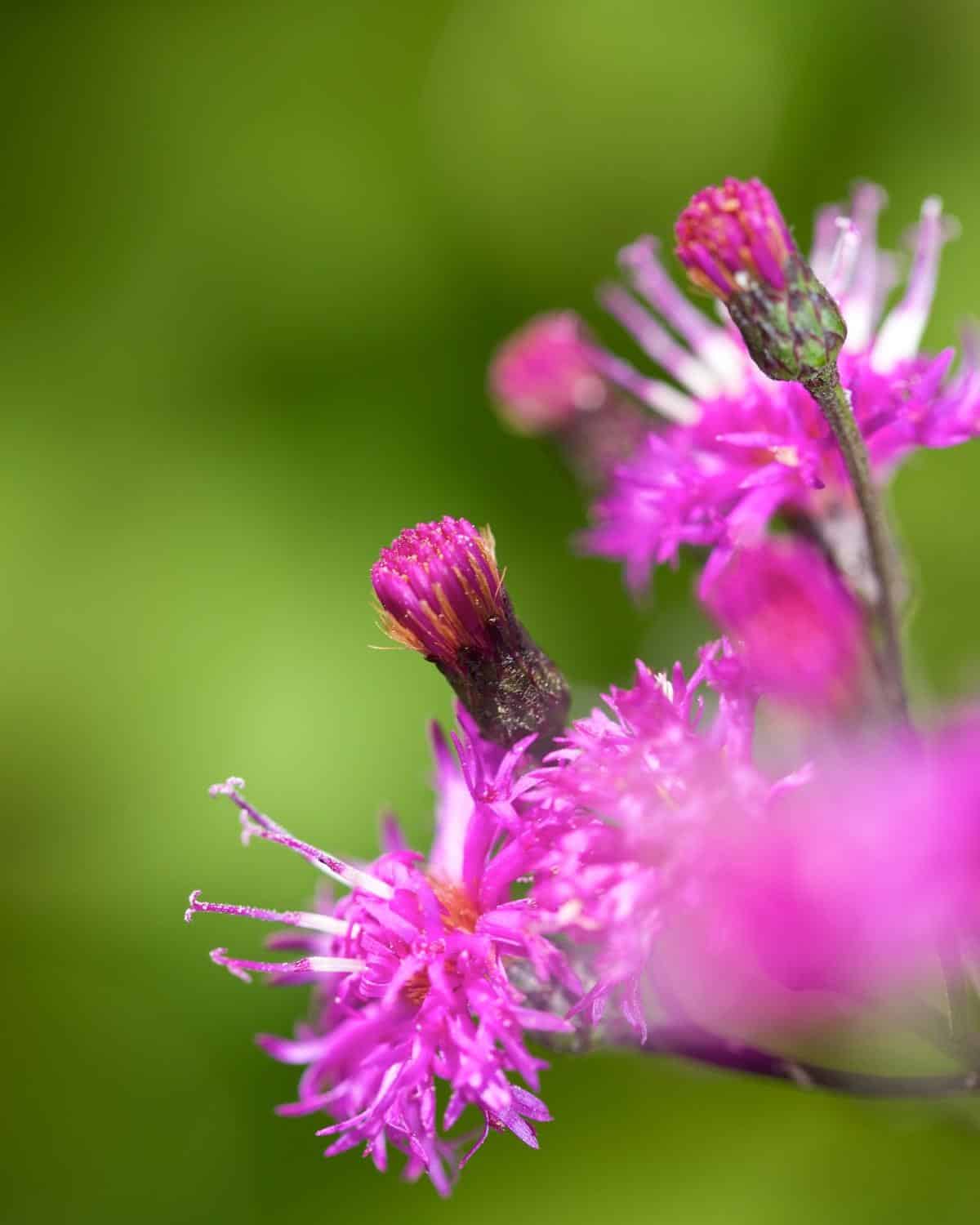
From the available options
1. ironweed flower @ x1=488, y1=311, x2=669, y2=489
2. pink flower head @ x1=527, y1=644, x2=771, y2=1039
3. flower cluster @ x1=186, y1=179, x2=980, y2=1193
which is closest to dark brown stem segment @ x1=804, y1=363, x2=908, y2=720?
flower cluster @ x1=186, y1=179, x2=980, y2=1193

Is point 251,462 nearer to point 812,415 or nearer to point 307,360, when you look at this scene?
point 307,360

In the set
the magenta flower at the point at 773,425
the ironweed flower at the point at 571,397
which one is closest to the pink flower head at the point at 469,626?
the magenta flower at the point at 773,425

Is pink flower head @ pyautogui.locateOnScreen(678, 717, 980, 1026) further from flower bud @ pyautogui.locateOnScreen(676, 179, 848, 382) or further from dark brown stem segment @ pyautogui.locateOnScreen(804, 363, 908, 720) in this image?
flower bud @ pyautogui.locateOnScreen(676, 179, 848, 382)

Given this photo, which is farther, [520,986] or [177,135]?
[177,135]

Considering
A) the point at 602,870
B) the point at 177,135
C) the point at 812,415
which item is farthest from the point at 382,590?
the point at 177,135

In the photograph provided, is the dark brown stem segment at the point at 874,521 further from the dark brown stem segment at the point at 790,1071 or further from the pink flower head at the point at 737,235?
the dark brown stem segment at the point at 790,1071

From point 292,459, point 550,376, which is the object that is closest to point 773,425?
point 550,376
